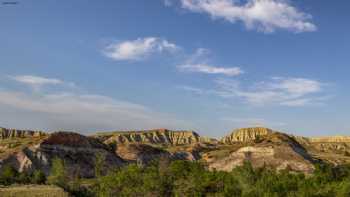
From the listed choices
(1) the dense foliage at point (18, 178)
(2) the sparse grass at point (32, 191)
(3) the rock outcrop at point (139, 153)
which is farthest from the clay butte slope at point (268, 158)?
(2) the sparse grass at point (32, 191)

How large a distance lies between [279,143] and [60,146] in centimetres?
7520

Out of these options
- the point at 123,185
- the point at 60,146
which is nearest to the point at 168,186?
the point at 123,185

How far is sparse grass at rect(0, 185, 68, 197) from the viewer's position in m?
68.7

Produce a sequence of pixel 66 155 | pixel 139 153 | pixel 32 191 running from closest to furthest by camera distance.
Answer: pixel 32 191 < pixel 66 155 < pixel 139 153

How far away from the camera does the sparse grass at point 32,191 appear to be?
68.7m

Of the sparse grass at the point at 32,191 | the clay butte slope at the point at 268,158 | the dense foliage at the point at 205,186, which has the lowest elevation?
the sparse grass at the point at 32,191

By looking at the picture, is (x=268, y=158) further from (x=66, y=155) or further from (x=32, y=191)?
(x=32, y=191)

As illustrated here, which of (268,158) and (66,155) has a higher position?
(268,158)

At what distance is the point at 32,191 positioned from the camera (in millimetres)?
72375

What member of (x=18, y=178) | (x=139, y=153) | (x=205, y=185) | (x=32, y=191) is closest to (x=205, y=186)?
(x=205, y=185)

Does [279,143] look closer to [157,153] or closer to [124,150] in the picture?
[157,153]

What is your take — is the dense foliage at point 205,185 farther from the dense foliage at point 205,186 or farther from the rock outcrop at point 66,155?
the rock outcrop at point 66,155

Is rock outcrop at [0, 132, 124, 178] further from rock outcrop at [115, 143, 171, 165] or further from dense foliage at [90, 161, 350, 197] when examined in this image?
dense foliage at [90, 161, 350, 197]

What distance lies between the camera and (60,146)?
134 m
